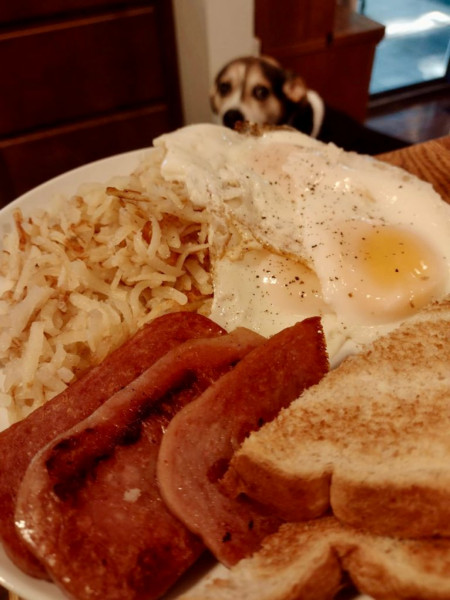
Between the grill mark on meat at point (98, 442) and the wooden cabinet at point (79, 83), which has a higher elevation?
the grill mark on meat at point (98, 442)

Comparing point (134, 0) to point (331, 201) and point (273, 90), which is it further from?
point (331, 201)

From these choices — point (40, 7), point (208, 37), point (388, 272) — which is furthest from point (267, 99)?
point (388, 272)

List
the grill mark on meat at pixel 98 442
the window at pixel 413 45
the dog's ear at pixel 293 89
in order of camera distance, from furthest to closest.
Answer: the window at pixel 413 45
the dog's ear at pixel 293 89
the grill mark on meat at pixel 98 442

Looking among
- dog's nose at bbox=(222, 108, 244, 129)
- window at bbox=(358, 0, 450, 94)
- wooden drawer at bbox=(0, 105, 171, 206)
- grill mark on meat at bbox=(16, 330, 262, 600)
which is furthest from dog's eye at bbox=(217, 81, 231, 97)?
window at bbox=(358, 0, 450, 94)

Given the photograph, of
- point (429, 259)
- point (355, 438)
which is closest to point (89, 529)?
point (355, 438)

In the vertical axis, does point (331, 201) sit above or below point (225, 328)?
above

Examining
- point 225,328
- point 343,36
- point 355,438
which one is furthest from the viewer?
point 343,36

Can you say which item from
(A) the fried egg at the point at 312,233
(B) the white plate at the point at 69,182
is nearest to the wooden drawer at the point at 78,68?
(B) the white plate at the point at 69,182

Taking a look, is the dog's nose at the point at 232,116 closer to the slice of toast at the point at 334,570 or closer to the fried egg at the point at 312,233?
the fried egg at the point at 312,233
